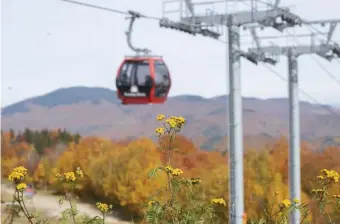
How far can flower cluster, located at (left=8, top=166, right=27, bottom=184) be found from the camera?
107 inches

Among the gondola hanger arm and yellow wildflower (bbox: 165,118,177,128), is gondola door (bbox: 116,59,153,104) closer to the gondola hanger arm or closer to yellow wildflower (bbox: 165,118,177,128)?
the gondola hanger arm

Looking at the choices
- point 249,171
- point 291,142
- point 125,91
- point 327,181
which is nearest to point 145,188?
point 249,171

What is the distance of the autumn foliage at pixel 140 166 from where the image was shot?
31.4 metres

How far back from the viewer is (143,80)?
12.6 meters

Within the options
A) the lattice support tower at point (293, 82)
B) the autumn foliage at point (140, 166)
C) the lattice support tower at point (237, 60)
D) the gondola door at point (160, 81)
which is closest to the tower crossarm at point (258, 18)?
the lattice support tower at point (237, 60)

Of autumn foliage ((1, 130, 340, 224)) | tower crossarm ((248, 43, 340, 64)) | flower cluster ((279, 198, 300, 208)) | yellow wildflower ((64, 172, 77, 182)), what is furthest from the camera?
autumn foliage ((1, 130, 340, 224))

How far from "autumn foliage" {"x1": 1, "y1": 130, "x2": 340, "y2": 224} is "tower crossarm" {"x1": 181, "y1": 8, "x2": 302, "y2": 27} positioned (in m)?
13.5

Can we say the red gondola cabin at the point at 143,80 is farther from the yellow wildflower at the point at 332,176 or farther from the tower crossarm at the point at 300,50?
the yellow wildflower at the point at 332,176

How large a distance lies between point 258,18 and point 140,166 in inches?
1147

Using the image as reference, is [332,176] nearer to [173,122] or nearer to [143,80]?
[173,122]

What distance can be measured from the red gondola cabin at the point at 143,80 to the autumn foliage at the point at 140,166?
475 inches

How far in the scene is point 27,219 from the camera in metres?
2.86

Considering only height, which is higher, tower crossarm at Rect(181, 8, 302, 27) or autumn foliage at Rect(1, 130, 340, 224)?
tower crossarm at Rect(181, 8, 302, 27)

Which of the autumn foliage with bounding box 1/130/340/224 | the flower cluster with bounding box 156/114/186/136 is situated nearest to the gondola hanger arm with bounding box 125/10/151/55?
the flower cluster with bounding box 156/114/186/136
